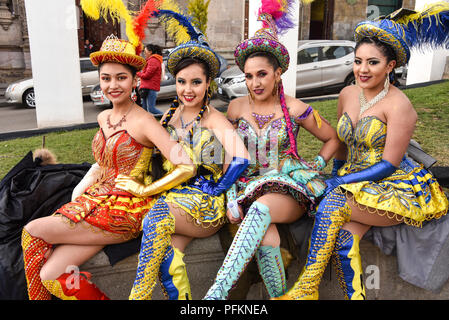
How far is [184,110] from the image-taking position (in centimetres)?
273

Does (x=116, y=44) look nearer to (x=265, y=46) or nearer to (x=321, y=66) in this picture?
(x=265, y=46)

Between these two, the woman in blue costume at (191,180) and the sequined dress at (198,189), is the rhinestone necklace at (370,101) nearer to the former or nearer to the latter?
the woman in blue costume at (191,180)

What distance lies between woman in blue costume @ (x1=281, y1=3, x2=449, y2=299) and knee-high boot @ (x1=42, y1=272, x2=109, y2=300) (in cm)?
115

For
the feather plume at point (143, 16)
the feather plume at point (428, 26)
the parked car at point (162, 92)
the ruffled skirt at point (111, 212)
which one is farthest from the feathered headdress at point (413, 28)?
the parked car at point (162, 92)

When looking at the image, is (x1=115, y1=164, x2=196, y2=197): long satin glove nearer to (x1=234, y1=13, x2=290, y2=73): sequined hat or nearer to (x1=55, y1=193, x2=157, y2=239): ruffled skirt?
(x1=55, y1=193, x2=157, y2=239): ruffled skirt

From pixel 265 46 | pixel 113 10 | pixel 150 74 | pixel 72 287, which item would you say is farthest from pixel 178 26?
pixel 150 74

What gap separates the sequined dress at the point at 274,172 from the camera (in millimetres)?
2396

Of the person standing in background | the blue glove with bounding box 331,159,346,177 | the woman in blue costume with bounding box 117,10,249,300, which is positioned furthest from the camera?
the person standing in background

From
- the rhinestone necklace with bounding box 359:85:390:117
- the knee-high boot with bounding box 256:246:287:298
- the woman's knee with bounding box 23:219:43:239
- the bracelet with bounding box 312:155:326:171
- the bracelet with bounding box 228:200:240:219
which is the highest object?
the rhinestone necklace with bounding box 359:85:390:117

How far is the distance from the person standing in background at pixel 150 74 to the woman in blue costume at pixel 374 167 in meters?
4.83

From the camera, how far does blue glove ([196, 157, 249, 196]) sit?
2.45m

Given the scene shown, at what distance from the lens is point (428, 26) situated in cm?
260

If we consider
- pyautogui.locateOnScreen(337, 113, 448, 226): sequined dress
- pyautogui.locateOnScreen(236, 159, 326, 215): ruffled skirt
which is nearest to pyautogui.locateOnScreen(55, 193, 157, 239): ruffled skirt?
pyautogui.locateOnScreen(236, 159, 326, 215): ruffled skirt
